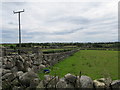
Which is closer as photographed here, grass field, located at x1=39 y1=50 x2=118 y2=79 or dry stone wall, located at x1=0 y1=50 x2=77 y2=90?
dry stone wall, located at x1=0 y1=50 x2=77 y2=90

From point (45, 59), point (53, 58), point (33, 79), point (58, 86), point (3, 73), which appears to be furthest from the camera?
point (53, 58)

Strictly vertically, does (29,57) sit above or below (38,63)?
above

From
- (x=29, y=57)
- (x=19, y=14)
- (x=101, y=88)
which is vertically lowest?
(x=101, y=88)

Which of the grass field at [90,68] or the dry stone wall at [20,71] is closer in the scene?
the dry stone wall at [20,71]

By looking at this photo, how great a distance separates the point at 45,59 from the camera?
10.8 meters

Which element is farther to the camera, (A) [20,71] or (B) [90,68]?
(B) [90,68]

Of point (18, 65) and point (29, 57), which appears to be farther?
point (29, 57)

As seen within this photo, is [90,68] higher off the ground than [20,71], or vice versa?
[20,71]

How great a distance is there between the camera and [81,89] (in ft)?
14.2

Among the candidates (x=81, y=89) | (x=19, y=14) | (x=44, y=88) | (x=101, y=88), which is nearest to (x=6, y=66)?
(x=44, y=88)

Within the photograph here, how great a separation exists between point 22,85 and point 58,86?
6.60 feet

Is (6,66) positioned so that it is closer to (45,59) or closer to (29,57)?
(29,57)

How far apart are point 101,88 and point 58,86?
5.38 ft

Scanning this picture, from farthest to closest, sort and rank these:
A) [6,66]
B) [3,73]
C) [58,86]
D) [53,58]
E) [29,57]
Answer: [53,58]
[29,57]
[6,66]
[3,73]
[58,86]
